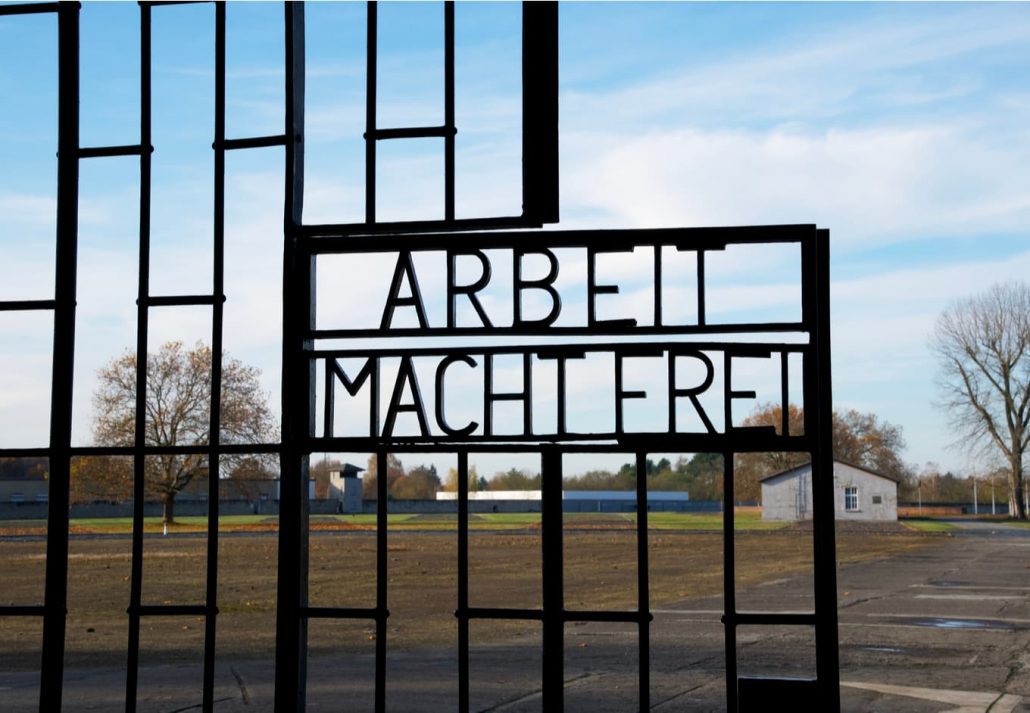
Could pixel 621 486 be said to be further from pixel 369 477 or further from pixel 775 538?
pixel 775 538

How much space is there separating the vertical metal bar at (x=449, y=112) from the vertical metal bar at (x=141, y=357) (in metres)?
1.44

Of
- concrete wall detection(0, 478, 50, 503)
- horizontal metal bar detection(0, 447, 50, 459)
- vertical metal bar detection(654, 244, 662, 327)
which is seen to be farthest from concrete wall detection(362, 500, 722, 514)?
vertical metal bar detection(654, 244, 662, 327)

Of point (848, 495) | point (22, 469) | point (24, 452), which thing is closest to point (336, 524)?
point (22, 469)

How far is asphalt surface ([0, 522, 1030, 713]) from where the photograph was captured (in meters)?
9.36

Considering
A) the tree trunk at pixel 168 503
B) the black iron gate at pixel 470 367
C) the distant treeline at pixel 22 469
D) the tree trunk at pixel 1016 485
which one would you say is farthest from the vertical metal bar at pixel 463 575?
the tree trunk at pixel 1016 485

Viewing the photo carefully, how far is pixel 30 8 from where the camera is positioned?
5.78 metres

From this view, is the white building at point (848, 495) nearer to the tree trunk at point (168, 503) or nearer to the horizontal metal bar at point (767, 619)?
the tree trunk at point (168, 503)

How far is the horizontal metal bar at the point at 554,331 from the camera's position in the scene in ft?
16.0

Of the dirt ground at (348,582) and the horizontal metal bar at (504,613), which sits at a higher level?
the horizontal metal bar at (504,613)

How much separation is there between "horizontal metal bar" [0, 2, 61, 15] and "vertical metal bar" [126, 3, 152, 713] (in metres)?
0.48

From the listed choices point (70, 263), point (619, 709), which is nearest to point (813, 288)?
point (70, 263)

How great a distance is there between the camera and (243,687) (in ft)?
33.7

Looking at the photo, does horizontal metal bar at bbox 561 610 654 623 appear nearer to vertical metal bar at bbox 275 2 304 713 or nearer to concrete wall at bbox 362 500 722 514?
vertical metal bar at bbox 275 2 304 713

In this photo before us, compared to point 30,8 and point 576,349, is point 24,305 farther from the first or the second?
point 576,349
